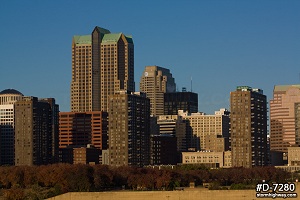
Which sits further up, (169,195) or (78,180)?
(78,180)

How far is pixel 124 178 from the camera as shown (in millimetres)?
194125

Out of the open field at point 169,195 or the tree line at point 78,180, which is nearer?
the open field at point 169,195

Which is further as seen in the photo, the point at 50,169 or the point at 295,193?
the point at 50,169

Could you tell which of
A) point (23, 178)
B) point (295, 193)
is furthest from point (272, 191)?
point (23, 178)

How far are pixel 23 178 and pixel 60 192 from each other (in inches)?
911

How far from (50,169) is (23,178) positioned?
7.30 metres

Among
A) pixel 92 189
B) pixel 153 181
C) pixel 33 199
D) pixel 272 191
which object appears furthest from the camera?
pixel 153 181

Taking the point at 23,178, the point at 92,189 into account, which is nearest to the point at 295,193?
the point at 92,189

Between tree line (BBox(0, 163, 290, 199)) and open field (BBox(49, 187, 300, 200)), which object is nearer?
open field (BBox(49, 187, 300, 200))

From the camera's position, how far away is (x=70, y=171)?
7259 inches

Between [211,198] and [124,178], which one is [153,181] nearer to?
[124,178]

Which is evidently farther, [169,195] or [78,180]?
[78,180]

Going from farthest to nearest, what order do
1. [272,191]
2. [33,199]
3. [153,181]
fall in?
1. [153,181]
2. [33,199]
3. [272,191]

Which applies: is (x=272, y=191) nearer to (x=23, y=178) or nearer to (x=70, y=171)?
(x=70, y=171)
